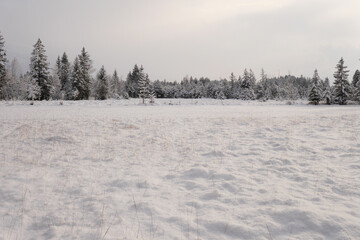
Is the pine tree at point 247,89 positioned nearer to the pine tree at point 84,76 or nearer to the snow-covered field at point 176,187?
the pine tree at point 84,76

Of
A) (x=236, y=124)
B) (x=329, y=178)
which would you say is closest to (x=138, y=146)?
(x=329, y=178)

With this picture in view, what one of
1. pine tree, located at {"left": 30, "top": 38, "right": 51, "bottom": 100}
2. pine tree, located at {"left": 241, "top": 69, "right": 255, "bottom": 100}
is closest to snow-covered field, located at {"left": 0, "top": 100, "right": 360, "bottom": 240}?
pine tree, located at {"left": 30, "top": 38, "right": 51, "bottom": 100}

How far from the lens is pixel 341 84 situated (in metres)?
42.0

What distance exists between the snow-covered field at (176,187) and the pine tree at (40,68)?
34.4 meters

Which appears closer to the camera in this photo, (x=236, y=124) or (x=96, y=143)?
(x=96, y=143)

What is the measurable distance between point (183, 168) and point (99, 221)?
2935 millimetres

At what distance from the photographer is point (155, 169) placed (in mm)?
5836

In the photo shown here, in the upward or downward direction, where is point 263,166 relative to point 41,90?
downward

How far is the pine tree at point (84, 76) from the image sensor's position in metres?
46.8

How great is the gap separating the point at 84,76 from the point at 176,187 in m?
49.8

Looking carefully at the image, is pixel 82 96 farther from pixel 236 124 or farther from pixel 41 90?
pixel 236 124

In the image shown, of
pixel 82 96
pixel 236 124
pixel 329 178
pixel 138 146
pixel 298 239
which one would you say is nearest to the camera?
pixel 298 239

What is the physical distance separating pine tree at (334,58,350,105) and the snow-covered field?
137ft

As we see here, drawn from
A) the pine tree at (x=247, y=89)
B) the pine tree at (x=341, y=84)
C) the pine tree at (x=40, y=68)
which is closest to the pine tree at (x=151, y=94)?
the pine tree at (x=40, y=68)
